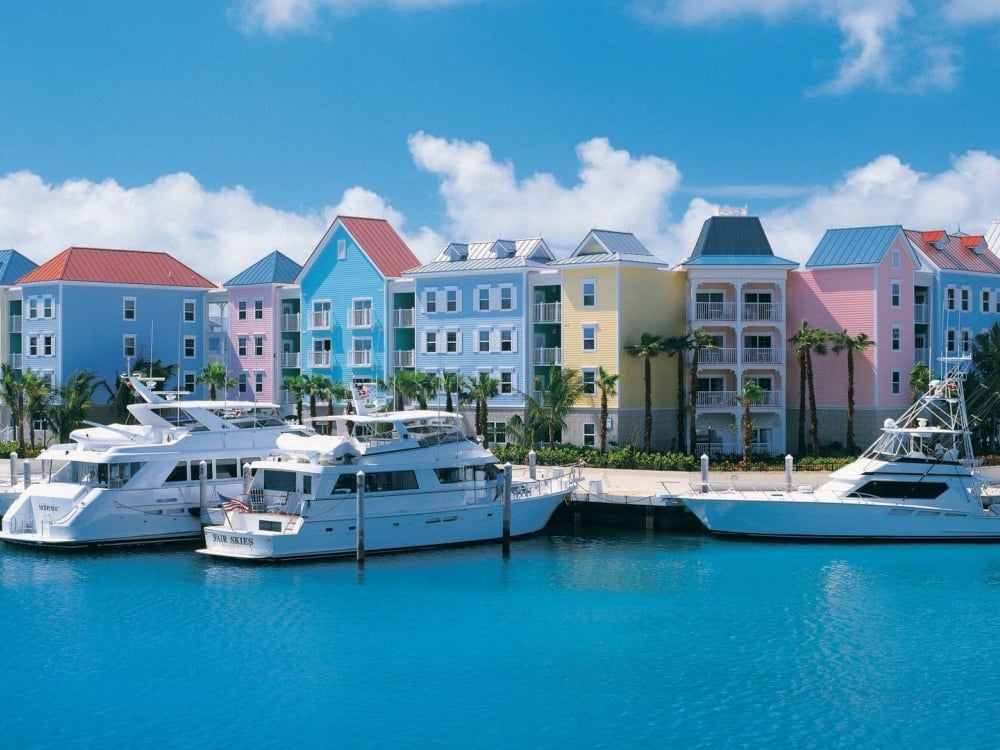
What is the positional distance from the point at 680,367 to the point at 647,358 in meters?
2.50

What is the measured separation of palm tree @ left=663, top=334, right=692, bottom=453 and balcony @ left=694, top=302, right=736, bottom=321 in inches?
51.5

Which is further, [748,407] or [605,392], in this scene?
[605,392]

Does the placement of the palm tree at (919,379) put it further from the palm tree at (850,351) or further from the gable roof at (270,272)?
the gable roof at (270,272)

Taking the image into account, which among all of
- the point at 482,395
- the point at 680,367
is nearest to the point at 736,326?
the point at 680,367

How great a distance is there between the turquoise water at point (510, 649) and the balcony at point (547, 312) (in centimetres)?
1963

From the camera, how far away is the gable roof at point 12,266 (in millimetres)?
73375

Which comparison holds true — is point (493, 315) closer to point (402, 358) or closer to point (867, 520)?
point (402, 358)

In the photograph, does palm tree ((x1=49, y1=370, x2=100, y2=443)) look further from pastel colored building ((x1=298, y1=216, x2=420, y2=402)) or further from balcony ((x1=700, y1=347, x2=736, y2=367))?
balcony ((x1=700, y1=347, x2=736, y2=367))

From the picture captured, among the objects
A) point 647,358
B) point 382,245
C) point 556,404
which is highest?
point 382,245

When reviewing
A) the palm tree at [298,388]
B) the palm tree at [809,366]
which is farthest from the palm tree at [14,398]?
the palm tree at [809,366]

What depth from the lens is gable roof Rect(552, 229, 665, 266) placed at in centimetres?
5616

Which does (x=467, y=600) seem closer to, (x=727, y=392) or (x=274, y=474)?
(x=274, y=474)

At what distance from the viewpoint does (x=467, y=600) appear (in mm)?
33625

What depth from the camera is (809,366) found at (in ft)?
180
